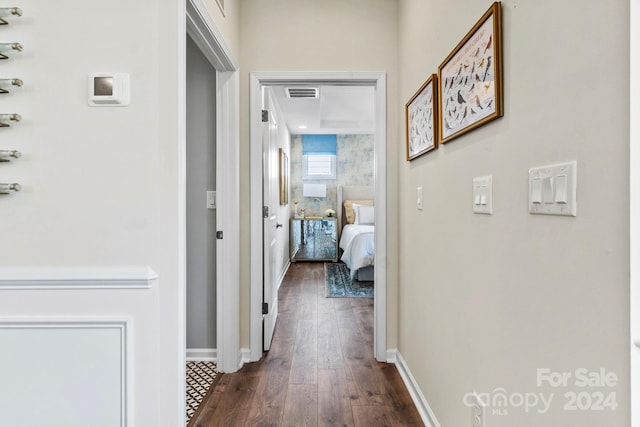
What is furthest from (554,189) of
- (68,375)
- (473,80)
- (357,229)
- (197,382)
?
(357,229)

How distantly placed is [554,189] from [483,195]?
329 millimetres

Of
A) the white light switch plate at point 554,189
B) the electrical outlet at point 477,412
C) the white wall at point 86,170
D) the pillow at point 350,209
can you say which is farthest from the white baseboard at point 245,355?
the pillow at point 350,209

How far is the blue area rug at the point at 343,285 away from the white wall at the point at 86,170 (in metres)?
2.78

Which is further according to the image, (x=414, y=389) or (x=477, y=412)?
(x=414, y=389)

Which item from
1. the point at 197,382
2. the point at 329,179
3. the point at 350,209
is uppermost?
the point at 329,179

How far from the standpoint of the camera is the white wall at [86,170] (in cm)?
120

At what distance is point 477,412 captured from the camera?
1122 millimetres

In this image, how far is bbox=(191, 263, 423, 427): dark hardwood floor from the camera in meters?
1.68

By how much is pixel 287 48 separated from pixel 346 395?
7.15 ft

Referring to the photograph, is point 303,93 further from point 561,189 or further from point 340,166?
point 561,189

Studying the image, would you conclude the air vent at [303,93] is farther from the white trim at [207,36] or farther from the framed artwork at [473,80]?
the framed artwork at [473,80]

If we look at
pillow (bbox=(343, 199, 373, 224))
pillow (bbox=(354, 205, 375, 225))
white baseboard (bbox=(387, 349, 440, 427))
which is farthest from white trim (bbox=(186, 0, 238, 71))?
pillow (bbox=(343, 199, 373, 224))

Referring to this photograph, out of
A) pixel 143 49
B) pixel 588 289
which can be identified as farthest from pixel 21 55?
pixel 588 289

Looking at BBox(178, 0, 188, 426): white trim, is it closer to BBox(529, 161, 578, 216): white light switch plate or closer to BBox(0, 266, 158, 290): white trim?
BBox(0, 266, 158, 290): white trim
